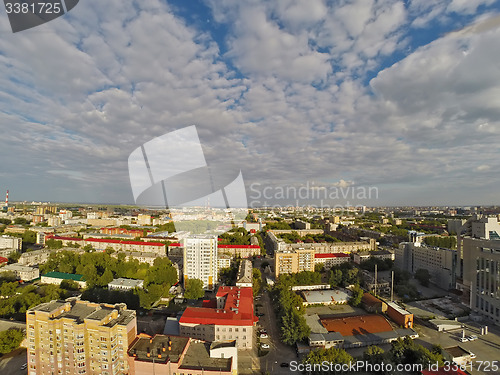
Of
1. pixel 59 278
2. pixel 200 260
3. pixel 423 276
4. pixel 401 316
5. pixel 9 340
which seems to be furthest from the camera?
pixel 423 276

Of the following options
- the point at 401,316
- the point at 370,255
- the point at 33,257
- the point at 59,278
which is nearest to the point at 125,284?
the point at 59,278

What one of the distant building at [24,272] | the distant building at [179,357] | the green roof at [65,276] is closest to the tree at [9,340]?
the distant building at [179,357]

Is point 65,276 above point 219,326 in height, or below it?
below

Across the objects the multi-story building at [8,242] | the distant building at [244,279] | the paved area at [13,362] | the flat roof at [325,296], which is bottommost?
the flat roof at [325,296]

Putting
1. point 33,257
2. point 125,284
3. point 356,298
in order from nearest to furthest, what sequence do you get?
point 356,298, point 125,284, point 33,257

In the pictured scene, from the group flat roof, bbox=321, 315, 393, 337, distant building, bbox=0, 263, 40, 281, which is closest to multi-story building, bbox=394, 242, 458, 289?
flat roof, bbox=321, 315, 393, 337

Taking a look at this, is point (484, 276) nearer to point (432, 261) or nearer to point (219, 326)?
point (432, 261)

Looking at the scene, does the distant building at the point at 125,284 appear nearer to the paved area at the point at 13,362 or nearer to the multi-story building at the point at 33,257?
the paved area at the point at 13,362
